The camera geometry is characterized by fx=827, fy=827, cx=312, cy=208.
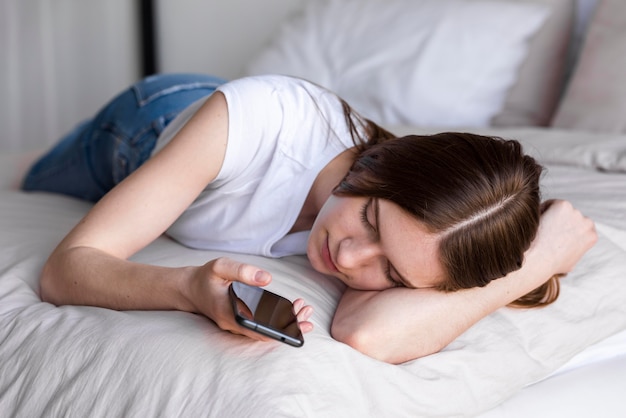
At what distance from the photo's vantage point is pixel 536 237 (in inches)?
50.3

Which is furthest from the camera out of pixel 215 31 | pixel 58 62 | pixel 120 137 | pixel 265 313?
pixel 58 62

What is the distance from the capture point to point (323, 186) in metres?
1.33

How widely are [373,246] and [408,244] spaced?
0.05m

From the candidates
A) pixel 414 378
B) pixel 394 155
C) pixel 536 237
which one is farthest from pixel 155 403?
pixel 536 237

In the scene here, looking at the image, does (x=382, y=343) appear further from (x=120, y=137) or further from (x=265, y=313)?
(x=120, y=137)

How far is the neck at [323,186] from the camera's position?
132cm

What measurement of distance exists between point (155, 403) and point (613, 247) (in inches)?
32.7

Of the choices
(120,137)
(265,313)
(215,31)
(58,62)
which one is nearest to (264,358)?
(265,313)

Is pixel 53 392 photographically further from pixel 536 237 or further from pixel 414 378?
pixel 536 237

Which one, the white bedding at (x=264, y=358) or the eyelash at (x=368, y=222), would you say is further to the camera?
the eyelash at (x=368, y=222)

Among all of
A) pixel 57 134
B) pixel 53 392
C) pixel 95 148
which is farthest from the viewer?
pixel 57 134

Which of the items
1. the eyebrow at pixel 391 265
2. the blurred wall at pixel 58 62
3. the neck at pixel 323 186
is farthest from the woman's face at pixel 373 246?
the blurred wall at pixel 58 62

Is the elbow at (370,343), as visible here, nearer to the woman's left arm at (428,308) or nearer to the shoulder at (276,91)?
the woman's left arm at (428,308)

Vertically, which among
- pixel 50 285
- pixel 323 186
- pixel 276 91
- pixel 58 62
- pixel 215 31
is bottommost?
pixel 58 62
